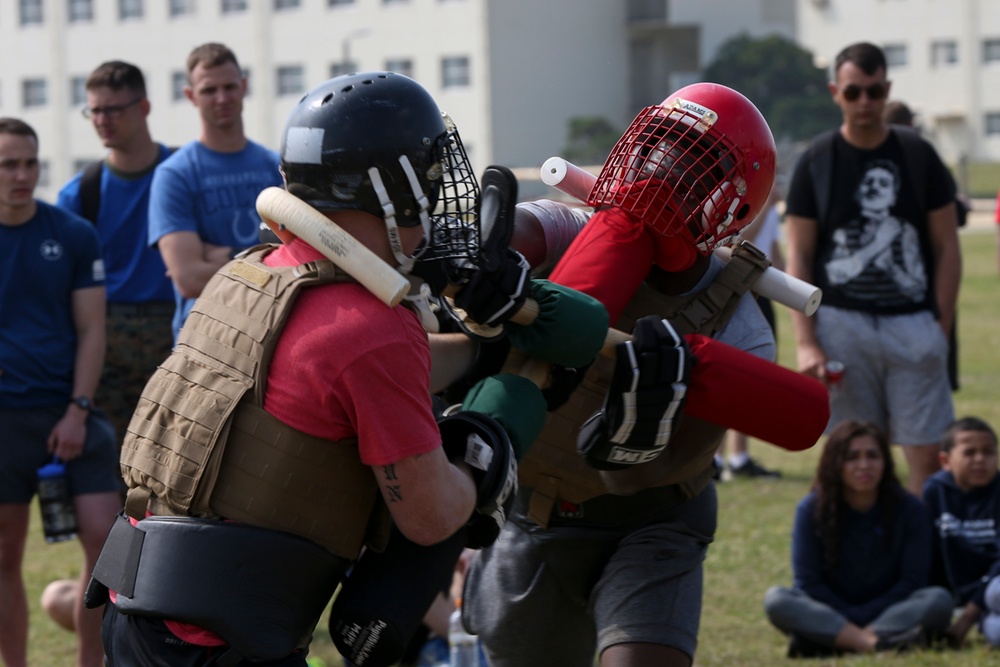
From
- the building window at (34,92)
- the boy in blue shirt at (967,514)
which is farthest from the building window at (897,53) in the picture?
the boy in blue shirt at (967,514)

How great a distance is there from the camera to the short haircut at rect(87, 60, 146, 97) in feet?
20.9

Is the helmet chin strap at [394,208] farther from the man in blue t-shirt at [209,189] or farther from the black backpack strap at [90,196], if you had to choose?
the black backpack strap at [90,196]

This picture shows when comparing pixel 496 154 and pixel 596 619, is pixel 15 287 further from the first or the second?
pixel 496 154

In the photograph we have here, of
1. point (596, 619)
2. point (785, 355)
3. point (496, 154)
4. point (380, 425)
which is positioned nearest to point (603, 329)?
point (380, 425)

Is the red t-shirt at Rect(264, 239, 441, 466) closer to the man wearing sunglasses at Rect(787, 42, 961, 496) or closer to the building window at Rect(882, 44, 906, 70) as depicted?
the man wearing sunglasses at Rect(787, 42, 961, 496)

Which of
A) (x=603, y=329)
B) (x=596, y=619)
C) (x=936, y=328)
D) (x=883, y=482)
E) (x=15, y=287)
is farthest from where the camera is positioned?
(x=936, y=328)

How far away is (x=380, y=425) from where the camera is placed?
105 inches

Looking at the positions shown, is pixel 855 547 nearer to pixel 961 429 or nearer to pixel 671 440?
pixel 961 429

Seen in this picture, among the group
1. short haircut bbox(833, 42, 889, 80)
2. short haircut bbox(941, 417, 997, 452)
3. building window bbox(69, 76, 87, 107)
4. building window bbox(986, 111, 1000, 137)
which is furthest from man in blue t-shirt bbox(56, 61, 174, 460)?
building window bbox(986, 111, 1000, 137)

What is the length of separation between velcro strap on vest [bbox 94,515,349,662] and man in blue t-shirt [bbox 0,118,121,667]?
9.57 ft

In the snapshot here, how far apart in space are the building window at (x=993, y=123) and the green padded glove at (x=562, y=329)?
53.2 meters

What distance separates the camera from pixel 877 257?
21.8 ft

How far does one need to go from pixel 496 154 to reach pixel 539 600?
46892 millimetres

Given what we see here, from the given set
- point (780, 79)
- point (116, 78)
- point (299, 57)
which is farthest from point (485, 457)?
point (780, 79)
